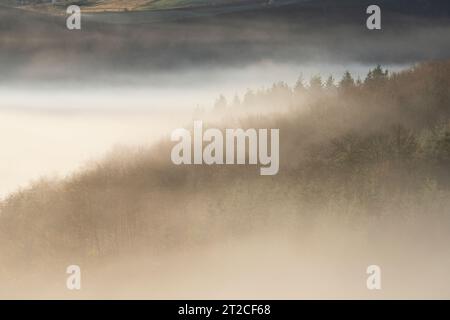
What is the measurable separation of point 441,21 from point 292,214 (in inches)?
108

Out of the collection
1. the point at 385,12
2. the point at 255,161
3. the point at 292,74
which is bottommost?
the point at 255,161

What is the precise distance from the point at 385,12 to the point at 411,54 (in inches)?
21.6

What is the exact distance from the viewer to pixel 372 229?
10586mm

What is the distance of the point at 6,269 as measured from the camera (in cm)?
1044

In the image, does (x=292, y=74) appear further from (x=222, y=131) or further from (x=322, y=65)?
(x=222, y=131)

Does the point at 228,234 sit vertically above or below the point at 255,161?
below
